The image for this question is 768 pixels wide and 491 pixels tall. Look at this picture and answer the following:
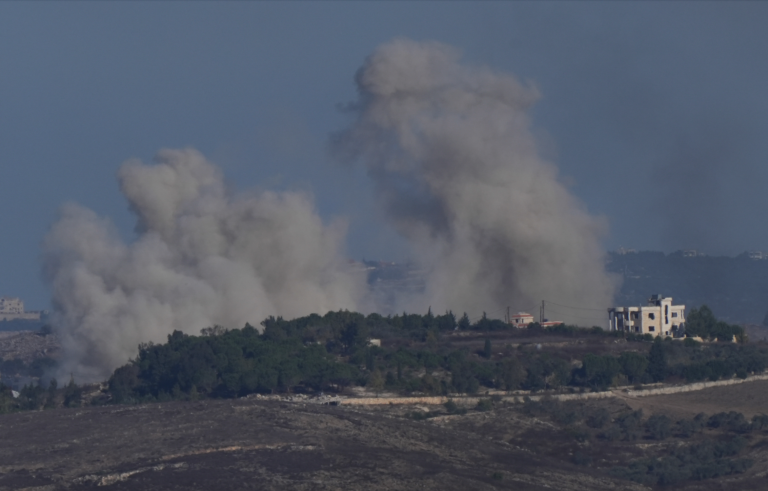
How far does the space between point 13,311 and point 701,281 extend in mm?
78436

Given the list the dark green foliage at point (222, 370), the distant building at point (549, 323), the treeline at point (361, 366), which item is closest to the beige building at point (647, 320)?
the distant building at point (549, 323)

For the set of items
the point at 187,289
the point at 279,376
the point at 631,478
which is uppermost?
the point at 187,289

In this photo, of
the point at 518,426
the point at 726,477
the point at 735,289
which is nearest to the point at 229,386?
the point at 518,426

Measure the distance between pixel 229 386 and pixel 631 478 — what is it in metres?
16.7

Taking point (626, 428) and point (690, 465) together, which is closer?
point (690, 465)

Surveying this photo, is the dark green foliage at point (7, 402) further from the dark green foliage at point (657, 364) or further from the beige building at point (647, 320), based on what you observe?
the beige building at point (647, 320)

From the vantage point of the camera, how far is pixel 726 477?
127ft

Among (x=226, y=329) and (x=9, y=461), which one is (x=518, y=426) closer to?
(x=9, y=461)

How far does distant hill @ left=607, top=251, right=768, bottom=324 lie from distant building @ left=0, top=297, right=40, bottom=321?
6552cm

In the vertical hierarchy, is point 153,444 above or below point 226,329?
below

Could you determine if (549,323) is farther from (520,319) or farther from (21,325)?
(21,325)

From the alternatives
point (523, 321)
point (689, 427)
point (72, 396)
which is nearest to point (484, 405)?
point (689, 427)

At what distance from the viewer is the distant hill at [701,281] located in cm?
12756

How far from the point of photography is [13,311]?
154 m
